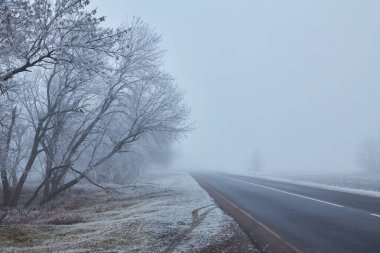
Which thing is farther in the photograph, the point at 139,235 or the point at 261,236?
the point at 139,235

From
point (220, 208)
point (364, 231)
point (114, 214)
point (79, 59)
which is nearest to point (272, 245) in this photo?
point (364, 231)

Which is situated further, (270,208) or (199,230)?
(270,208)

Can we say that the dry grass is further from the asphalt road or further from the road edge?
the asphalt road

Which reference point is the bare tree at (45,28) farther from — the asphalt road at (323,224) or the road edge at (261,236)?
the asphalt road at (323,224)

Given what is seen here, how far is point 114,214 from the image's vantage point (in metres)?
16.8

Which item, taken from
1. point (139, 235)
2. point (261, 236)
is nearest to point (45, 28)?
point (139, 235)

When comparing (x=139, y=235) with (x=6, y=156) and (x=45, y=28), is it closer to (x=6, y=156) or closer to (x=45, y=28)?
(x=45, y=28)

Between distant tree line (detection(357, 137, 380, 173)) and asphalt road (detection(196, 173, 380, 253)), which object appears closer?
asphalt road (detection(196, 173, 380, 253))

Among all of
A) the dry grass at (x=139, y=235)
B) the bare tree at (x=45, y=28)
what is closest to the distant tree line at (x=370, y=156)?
the dry grass at (x=139, y=235)

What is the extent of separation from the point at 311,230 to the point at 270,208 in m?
5.76

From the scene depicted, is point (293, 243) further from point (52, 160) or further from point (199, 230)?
point (52, 160)

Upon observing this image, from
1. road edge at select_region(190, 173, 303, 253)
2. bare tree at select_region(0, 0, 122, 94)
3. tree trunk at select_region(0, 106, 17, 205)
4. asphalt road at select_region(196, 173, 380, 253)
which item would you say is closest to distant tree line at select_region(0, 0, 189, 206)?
tree trunk at select_region(0, 106, 17, 205)

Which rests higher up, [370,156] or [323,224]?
[370,156]

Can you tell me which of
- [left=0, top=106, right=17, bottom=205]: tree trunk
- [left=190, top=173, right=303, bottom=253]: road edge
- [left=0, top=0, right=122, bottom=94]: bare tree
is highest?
[left=0, top=0, right=122, bottom=94]: bare tree
